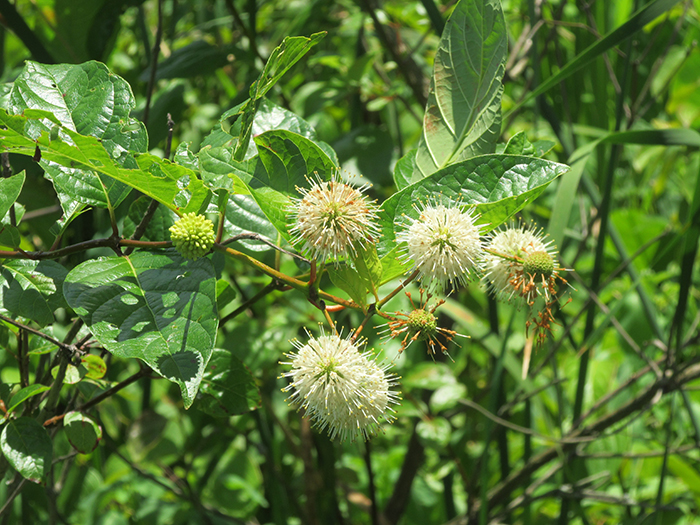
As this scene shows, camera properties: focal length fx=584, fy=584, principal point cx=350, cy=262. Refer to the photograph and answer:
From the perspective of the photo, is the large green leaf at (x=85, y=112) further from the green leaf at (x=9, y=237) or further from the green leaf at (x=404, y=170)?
the green leaf at (x=404, y=170)

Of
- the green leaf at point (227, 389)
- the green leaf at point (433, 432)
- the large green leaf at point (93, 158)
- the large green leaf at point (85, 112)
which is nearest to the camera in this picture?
the large green leaf at point (93, 158)

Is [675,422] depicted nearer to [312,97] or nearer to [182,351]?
[312,97]

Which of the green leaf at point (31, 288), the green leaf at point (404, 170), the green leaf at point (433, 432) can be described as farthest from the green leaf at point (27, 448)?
the green leaf at point (433, 432)

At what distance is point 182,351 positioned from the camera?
0.44 meters

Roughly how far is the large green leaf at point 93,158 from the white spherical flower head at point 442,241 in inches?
7.3

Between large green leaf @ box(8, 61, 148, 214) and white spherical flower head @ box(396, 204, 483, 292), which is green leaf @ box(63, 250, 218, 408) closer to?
large green leaf @ box(8, 61, 148, 214)

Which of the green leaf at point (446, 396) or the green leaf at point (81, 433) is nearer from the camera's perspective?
the green leaf at point (81, 433)

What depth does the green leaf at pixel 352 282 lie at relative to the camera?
51cm

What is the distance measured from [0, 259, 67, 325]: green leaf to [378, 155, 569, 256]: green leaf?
30cm

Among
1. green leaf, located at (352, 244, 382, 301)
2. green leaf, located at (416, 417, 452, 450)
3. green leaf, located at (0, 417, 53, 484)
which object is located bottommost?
green leaf, located at (0, 417, 53, 484)

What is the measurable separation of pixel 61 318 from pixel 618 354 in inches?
52.6

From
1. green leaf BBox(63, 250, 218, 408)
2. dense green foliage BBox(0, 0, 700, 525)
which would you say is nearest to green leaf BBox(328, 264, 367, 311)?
dense green foliage BBox(0, 0, 700, 525)

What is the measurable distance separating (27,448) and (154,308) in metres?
0.20

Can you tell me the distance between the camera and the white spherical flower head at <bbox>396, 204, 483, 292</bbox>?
1.67ft
